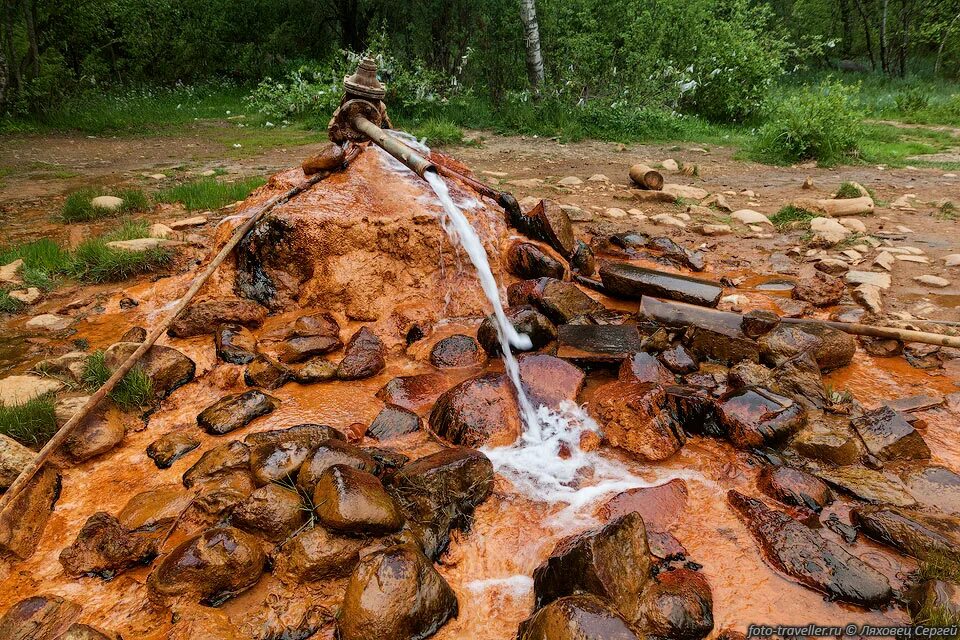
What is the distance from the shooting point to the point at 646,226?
6664 millimetres

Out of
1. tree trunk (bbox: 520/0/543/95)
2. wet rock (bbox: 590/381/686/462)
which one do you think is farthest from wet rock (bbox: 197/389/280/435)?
tree trunk (bbox: 520/0/543/95)

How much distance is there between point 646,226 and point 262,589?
576 centimetres

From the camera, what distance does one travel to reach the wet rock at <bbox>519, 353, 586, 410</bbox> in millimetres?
3475

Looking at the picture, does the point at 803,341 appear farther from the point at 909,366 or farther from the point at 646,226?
the point at 646,226

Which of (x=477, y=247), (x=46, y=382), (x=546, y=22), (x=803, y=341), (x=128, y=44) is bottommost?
(x=803, y=341)

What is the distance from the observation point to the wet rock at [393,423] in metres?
3.19

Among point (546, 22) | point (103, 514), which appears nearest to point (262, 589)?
point (103, 514)

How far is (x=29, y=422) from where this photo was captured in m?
2.99

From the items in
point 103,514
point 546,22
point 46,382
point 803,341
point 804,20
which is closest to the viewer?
point 103,514

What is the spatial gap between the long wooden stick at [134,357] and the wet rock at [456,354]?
179 cm

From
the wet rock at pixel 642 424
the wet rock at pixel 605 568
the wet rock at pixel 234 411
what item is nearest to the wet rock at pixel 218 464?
the wet rock at pixel 234 411

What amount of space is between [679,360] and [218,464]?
2934 millimetres

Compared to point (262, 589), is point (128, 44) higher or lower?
higher

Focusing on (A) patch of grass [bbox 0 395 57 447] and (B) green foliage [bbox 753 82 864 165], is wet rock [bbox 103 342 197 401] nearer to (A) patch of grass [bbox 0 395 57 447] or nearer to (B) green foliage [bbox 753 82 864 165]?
(A) patch of grass [bbox 0 395 57 447]
